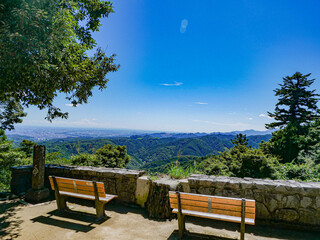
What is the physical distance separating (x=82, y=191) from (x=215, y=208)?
8.49 feet

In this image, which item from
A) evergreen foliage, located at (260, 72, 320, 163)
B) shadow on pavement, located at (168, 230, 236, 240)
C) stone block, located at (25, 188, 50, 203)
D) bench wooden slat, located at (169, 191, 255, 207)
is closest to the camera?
bench wooden slat, located at (169, 191, 255, 207)

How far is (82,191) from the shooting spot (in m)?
3.51

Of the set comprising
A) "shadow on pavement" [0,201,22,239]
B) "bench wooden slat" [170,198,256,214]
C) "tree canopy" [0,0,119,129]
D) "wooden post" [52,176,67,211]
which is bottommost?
"shadow on pavement" [0,201,22,239]

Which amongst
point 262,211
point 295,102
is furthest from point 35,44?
point 295,102

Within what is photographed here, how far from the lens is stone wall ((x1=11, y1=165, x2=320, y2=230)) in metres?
3.14

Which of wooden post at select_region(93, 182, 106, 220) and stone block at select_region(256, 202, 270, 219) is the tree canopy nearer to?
wooden post at select_region(93, 182, 106, 220)

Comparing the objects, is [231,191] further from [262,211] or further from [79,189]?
[79,189]

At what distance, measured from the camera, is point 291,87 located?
74.4ft

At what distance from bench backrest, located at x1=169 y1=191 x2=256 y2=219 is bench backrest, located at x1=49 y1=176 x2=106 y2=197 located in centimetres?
144

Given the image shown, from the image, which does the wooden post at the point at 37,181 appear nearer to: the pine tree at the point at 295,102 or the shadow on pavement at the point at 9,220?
the shadow on pavement at the point at 9,220

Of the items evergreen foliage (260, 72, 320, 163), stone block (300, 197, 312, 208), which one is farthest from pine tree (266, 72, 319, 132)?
stone block (300, 197, 312, 208)

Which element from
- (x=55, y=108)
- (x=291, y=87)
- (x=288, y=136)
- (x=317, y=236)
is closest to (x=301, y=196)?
(x=317, y=236)

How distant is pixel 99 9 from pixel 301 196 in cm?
751

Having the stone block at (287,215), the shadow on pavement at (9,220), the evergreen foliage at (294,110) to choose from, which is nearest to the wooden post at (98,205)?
the shadow on pavement at (9,220)
